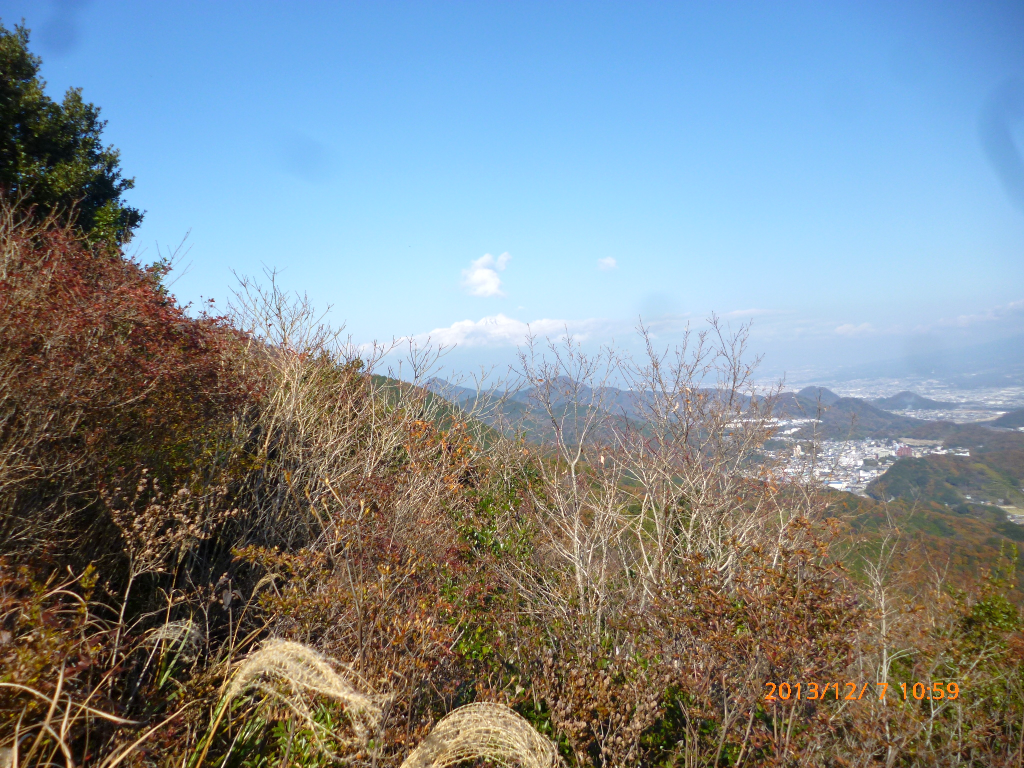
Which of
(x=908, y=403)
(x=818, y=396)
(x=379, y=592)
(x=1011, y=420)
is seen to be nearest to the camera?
(x=379, y=592)

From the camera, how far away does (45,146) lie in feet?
35.7

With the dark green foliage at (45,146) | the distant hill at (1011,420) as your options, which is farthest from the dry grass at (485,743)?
the distant hill at (1011,420)

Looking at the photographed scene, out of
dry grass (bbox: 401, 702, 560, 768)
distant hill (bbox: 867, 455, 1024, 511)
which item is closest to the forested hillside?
dry grass (bbox: 401, 702, 560, 768)

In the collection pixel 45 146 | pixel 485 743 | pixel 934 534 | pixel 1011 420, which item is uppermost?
pixel 45 146

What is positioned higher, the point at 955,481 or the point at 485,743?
the point at 485,743

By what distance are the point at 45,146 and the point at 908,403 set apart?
163ft

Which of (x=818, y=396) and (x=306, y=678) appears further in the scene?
(x=818, y=396)

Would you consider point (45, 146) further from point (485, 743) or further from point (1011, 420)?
point (1011, 420)

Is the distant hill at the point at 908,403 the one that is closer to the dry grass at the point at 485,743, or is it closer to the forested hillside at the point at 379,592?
the forested hillside at the point at 379,592

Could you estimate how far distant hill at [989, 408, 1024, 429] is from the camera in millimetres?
32950

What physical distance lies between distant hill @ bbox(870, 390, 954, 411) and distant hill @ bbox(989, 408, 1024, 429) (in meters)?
3.94

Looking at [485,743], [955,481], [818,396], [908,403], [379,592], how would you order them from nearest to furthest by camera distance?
[485,743] → [379,592] → [818,396] → [955,481] → [908,403]

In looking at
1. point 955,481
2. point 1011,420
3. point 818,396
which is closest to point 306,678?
point 818,396

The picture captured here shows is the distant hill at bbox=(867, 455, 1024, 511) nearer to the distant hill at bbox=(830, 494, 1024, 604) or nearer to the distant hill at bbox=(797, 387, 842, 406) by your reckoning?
the distant hill at bbox=(830, 494, 1024, 604)
